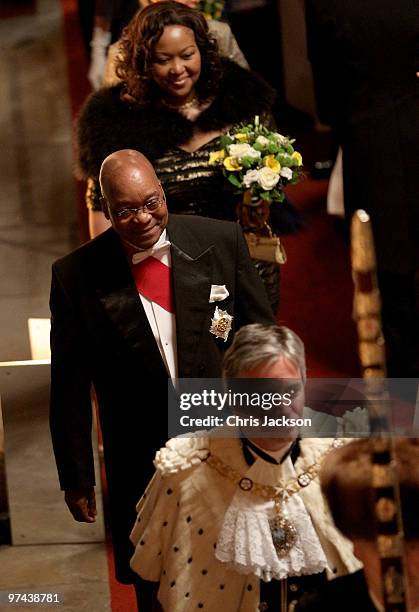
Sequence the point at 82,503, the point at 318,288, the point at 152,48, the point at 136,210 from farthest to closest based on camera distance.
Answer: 1. the point at 318,288
2. the point at 152,48
3. the point at 82,503
4. the point at 136,210

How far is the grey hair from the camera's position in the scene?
262cm

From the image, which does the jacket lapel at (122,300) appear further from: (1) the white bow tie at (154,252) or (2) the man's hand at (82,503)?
(2) the man's hand at (82,503)

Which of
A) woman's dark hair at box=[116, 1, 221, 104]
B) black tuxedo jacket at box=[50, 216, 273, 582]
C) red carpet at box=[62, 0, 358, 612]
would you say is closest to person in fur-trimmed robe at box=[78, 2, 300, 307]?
woman's dark hair at box=[116, 1, 221, 104]

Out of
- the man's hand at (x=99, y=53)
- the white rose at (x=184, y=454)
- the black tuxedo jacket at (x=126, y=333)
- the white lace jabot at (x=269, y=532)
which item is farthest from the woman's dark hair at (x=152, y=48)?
the man's hand at (x=99, y=53)

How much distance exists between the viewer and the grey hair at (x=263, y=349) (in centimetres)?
262

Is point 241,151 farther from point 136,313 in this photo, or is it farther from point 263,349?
point 263,349

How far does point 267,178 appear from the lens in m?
4.53

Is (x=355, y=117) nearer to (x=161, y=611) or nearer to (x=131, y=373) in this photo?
(x=131, y=373)

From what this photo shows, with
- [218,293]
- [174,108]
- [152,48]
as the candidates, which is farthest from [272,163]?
[218,293]

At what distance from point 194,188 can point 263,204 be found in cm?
27

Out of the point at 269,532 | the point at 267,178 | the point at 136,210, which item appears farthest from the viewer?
the point at 267,178

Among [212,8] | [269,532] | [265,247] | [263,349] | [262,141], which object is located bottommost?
[269,532]

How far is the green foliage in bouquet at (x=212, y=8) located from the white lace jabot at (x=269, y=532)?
3551 mm

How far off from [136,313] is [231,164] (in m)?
1.16
